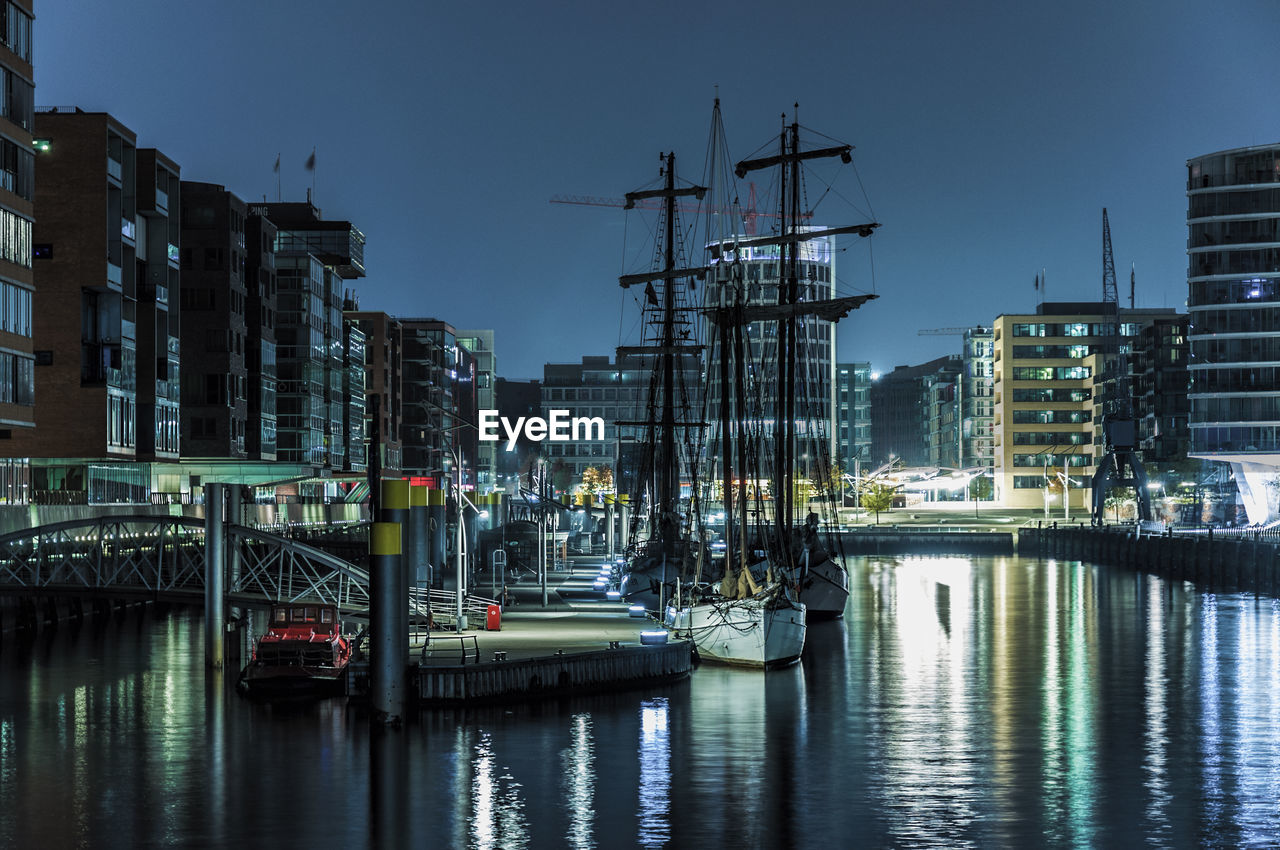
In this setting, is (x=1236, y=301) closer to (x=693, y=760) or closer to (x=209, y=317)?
(x=209, y=317)

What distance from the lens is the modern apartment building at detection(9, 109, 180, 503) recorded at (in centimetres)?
11306

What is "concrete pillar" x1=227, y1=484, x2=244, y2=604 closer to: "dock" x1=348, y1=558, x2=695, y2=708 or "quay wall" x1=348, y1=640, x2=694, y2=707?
"dock" x1=348, y1=558, x2=695, y2=708

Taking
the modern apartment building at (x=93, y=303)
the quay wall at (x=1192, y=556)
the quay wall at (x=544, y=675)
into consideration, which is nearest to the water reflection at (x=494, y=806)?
the quay wall at (x=544, y=675)

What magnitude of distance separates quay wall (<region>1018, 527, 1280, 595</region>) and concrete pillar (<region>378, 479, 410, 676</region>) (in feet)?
309

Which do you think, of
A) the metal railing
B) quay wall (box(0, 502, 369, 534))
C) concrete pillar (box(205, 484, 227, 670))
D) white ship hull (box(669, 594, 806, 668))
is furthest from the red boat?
quay wall (box(0, 502, 369, 534))

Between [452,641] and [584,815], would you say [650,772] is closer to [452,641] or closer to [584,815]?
[584,815]

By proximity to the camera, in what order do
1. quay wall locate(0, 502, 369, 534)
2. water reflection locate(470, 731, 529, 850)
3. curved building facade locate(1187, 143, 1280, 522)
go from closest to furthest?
water reflection locate(470, 731, 529, 850) → quay wall locate(0, 502, 369, 534) → curved building facade locate(1187, 143, 1280, 522)

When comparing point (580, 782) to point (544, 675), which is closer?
point (580, 782)

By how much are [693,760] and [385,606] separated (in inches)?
430

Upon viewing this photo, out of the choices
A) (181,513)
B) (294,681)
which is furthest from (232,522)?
(181,513)

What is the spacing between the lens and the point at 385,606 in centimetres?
5462

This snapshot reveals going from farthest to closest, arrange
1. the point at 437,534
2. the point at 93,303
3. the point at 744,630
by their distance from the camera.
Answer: the point at 437,534
the point at 93,303
the point at 744,630

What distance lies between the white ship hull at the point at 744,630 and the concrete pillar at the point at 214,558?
2028 centimetres

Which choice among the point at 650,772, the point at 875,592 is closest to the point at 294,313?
the point at 875,592
